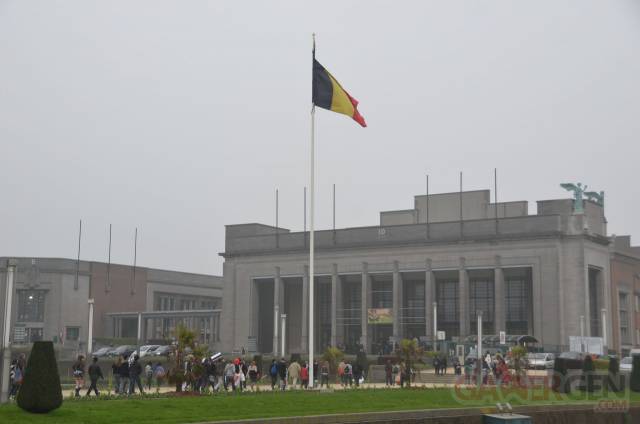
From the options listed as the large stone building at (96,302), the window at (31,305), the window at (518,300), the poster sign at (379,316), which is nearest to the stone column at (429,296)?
the poster sign at (379,316)

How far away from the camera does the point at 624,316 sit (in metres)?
94.2

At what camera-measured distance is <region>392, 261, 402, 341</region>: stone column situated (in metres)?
90.2

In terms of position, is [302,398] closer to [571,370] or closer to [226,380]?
[226,380]

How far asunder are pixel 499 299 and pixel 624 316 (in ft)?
55.5

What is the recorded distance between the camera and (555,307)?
273 ft

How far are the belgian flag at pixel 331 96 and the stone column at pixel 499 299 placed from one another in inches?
2007

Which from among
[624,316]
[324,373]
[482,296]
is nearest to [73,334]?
[482,296]

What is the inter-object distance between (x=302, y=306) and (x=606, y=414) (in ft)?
243

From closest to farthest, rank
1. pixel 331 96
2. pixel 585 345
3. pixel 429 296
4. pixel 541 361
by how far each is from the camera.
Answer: pixel 331 96 < pixel 541 361 < pixel 585 345 < pixel 429 296

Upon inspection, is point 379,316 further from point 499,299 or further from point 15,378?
point 15,378

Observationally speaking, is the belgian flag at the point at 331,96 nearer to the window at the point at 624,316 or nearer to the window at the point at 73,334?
the window at the point at 624,316

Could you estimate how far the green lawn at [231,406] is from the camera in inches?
840

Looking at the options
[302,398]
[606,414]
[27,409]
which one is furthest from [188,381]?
[606,414]

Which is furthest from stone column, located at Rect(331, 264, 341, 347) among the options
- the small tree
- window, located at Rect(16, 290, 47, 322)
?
the small tree
